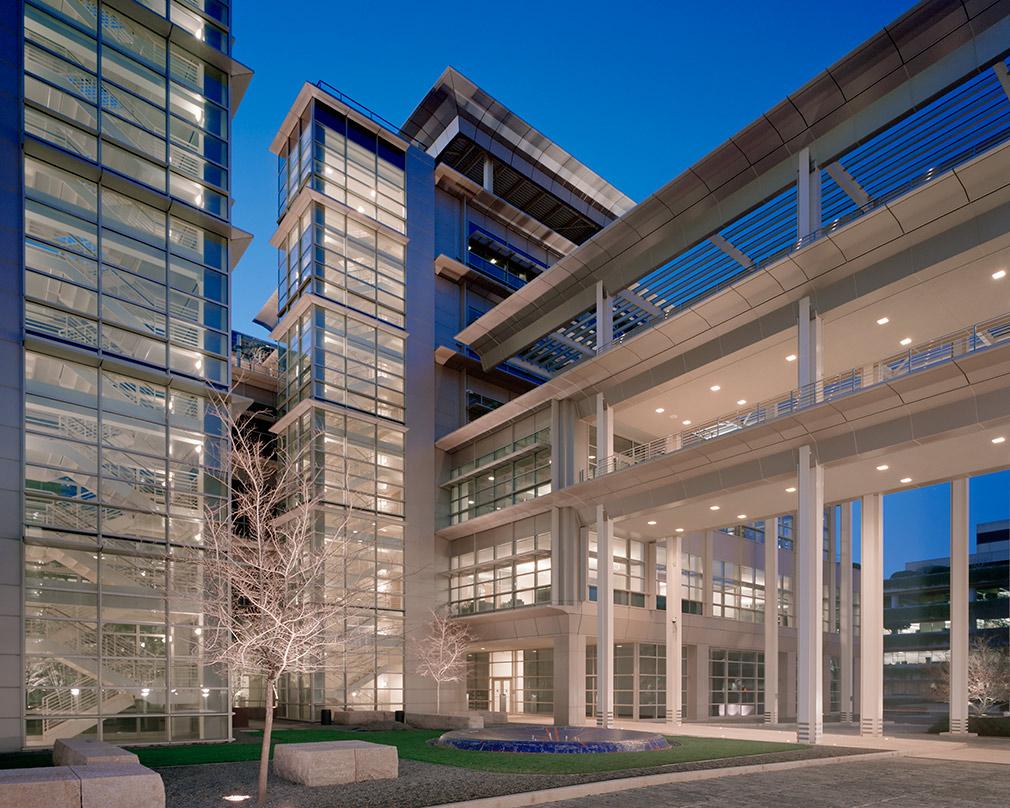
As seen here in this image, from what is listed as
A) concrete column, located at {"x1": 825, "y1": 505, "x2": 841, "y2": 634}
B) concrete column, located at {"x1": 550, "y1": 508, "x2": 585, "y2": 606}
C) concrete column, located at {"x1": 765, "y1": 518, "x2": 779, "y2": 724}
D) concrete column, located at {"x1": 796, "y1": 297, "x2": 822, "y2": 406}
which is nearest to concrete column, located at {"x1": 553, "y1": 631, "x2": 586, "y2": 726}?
concrete column, located at {"x1": 550, "y1": 508, "x2": 585, "y2": 606}

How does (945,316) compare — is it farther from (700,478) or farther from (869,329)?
(700,478)

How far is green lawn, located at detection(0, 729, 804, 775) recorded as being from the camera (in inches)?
642

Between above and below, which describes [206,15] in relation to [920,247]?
above

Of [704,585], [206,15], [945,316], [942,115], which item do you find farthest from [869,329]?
[206,15]

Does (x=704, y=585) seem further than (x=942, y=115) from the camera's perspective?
Yes

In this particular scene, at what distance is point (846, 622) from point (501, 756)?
95.1ft

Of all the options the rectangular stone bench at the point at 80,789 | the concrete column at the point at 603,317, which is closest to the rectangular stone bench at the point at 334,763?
the rectangular stone bench at the point at 80,789

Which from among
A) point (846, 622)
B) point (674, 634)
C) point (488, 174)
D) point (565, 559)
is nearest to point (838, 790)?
point (565, 559)

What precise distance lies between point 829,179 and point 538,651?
2515 cm

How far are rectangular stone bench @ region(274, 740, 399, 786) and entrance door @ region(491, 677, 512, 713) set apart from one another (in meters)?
28.3

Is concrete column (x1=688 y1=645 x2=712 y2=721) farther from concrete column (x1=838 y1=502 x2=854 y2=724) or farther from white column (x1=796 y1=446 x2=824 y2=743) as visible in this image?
white column (x1=796 y1=446 x2=824 y2=743)

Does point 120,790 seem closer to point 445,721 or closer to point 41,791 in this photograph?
point 41,791

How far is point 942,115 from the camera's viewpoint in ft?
80.2

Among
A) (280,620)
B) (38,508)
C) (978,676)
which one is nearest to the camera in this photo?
(280,620)
